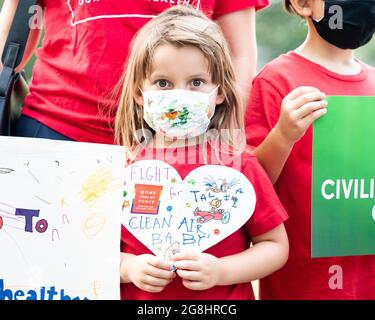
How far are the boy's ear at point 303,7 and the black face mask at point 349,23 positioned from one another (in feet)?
0.14

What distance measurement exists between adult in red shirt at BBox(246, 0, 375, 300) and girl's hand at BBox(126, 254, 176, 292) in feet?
1.58

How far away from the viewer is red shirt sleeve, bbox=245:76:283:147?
2242 mm

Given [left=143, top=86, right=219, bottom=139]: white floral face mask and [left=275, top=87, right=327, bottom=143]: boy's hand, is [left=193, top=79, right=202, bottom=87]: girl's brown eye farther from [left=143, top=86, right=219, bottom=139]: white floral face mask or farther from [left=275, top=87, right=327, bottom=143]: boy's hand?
[left=275, top=87, right=327, bottom=143]: boy's hand

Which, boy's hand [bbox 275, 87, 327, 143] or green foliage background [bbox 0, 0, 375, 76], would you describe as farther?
green foliage background [bbox 0, 0, 375, 76]

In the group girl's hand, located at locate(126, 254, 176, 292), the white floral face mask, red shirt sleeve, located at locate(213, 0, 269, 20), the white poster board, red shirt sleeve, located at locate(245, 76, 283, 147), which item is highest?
red shirt sleeve, located at locate(213, 0, 269, 20)

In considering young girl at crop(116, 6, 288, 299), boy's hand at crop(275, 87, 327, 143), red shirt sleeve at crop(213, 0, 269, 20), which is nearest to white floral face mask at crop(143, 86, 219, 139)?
young girl at crop(116, 6, 288, 299)

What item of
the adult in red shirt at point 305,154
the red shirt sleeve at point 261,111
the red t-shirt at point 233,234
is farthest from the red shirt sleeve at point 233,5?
the red t-shirt at point 233,234

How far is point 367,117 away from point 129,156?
738 mm

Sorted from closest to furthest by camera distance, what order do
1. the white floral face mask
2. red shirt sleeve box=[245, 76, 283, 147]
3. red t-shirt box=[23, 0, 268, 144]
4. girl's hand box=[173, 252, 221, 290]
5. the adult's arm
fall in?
1. girl's hand box=[173, 252, 221, 290]
2. the white floral face mask
3. red t-shirt box=[23, 0, 268, 144]
4. red shirt sleeve box=[245, 76, 283, 147]
5. the adult's arm

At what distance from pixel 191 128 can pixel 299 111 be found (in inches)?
12.5

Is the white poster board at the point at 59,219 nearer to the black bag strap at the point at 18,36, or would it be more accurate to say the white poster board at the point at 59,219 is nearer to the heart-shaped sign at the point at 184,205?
the heart-shaped sign at the point at 184,205

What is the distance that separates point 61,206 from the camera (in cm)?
206

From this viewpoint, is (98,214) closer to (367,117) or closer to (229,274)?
(229,274)

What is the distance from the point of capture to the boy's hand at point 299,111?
2076 millimetres
